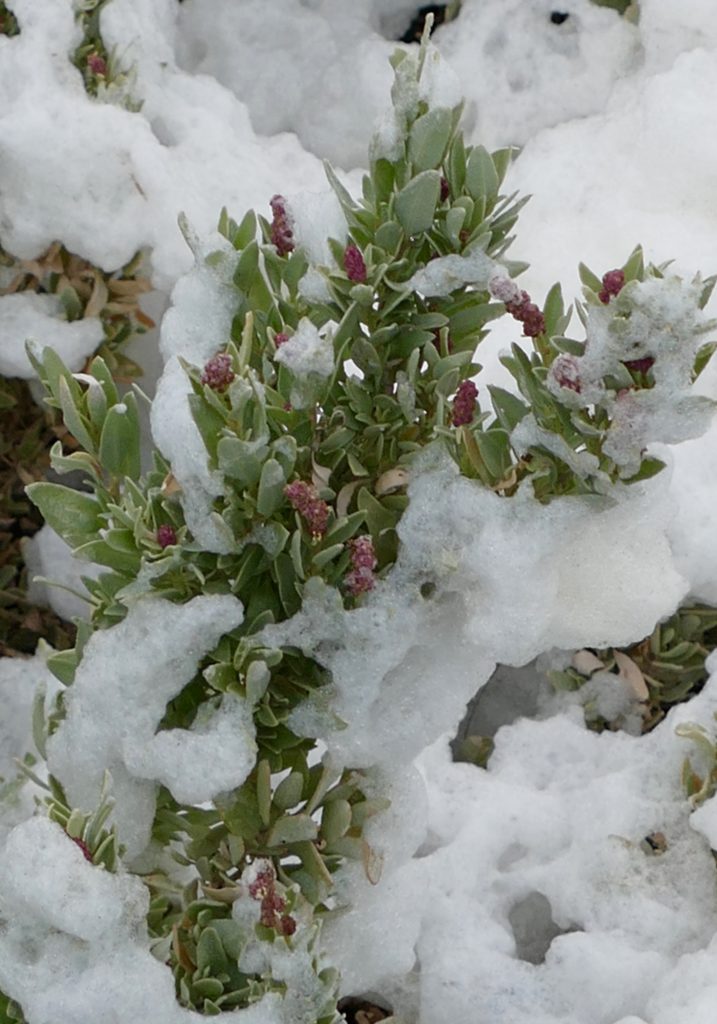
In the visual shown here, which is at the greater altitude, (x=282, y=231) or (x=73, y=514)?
(x=282, y=231)

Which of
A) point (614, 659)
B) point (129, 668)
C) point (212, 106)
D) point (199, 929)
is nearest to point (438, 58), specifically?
point (129, 668)

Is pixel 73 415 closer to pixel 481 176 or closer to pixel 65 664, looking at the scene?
pixel 65 664

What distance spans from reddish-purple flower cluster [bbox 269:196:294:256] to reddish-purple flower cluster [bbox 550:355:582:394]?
0.28 metres

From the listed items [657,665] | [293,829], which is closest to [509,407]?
[293,829]

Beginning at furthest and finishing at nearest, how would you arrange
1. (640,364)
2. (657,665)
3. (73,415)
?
(657,665) → (73,415) → (640,364)

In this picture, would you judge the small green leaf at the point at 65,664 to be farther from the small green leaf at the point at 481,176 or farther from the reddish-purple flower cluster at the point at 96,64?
the reddish-purple flower cluster at the point at 96,64

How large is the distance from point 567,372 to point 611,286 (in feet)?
0.22

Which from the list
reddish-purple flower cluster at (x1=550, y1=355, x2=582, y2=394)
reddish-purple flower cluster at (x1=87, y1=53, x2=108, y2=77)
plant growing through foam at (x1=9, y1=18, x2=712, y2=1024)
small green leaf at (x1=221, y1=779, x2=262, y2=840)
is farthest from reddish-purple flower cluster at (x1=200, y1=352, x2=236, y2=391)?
reddish-purple flower cluster at (x1=87, y1=53, x2=108, y2=77)

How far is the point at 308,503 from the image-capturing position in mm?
885

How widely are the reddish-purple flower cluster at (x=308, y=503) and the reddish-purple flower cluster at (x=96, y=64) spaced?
996 mm

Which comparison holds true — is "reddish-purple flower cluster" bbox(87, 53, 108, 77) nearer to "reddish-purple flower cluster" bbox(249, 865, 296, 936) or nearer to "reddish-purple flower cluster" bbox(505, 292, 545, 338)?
"reddish-purple flower cluster" bbox(505, 292, 545, 338)

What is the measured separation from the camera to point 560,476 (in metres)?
0.93

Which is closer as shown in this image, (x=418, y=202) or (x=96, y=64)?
(x=418, y=202)

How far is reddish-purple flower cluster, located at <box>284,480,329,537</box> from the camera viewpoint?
0.88 m
